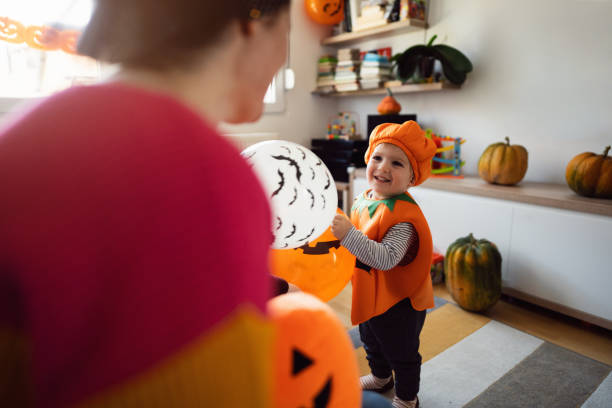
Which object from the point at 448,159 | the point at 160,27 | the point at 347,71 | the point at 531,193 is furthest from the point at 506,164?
the point at 160,27

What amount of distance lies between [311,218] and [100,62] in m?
0.61

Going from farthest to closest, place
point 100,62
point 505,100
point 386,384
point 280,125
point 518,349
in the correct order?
point 280,125 → point 505,100 → point 518,349 → point 386,384 → point 100,62

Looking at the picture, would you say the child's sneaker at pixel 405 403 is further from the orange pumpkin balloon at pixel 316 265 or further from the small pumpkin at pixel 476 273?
the small pumpkin at pixel 476 273

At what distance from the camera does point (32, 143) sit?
0.31m

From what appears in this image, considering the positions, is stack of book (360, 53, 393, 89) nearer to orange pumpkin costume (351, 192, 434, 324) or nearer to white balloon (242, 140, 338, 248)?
orange pumpkin costume (351, 192, 434, 324)

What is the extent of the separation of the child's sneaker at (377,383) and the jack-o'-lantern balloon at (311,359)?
104 cm

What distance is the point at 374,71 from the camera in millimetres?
3051

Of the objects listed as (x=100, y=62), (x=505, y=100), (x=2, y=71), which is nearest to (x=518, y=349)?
(x=505, y=100)

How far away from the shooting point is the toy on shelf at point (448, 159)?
2.65 meters

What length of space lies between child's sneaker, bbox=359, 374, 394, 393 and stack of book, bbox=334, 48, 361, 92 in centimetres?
232

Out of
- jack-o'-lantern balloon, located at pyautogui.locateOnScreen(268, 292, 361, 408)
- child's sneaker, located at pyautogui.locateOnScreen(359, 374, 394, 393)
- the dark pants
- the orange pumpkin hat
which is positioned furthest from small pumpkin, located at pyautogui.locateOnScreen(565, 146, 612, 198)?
jack-o'-lantern balloon, located at pyautogui.locateOnScreen(268, 292, 361, 408)

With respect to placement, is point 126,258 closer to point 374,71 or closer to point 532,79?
point 532,79

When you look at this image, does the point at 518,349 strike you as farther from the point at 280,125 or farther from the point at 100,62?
the point at 280,125

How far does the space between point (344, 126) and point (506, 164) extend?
1657 mm
